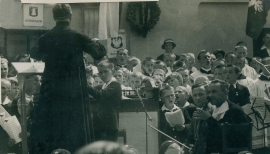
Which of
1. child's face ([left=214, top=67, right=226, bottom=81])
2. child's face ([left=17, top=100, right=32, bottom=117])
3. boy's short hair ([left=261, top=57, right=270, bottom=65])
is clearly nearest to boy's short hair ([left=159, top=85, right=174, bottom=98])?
A: child's face ([left=214, top=67, right=226, bottom=81])

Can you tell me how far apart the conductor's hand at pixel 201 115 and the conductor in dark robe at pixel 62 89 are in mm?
1036

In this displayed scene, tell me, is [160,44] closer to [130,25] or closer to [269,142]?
[130,25]

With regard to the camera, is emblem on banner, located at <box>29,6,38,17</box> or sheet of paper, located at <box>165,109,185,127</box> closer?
emblem on banner, located at <box>29,6,38,17</box>

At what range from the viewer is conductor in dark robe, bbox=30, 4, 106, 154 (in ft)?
19.5

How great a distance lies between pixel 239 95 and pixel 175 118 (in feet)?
2.19

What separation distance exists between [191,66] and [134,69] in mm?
558

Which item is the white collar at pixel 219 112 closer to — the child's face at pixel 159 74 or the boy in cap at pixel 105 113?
the child's face at pixel 159 74

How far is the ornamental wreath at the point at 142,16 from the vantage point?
19.6ft

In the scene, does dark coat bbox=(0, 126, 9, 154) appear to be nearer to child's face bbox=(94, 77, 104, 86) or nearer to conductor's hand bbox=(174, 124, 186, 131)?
child's face bbox=(94, 77, 104, 86)

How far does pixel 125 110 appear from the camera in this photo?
235 inches

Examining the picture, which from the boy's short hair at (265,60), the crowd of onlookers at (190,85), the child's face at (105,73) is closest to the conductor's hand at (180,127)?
the crowd of onlookers at (190,85)

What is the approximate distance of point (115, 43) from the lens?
19.8ft

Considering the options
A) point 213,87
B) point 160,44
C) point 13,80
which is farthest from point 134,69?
point 13,80

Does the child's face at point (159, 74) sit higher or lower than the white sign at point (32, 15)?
lower
